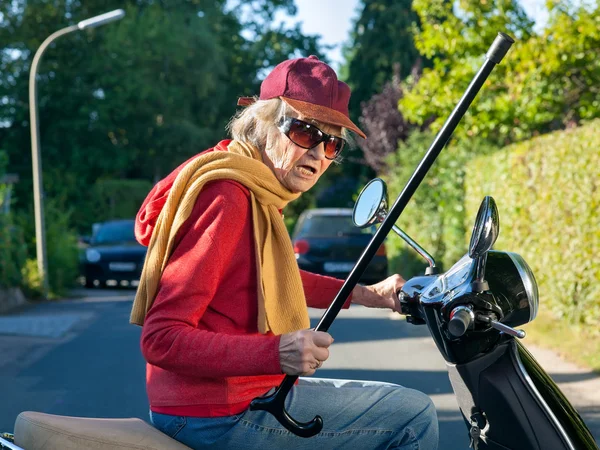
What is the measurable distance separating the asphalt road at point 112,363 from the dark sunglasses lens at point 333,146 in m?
3.38

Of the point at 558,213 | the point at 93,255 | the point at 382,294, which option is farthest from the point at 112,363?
the point at 93,255

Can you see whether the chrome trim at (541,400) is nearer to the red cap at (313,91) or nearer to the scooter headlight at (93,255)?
the red cap at (313,91)

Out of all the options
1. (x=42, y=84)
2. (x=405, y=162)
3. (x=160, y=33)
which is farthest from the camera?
(x=160, y=33)

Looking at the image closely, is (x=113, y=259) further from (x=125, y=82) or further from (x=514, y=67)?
(x=125, y=82)

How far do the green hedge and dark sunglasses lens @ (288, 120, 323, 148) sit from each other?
23.3ft

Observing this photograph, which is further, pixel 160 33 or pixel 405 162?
pixel 160 33

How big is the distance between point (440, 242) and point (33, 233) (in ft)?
29.5

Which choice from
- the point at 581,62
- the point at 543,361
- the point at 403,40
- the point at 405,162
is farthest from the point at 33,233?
the point at 403,40

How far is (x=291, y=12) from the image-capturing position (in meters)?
54.2

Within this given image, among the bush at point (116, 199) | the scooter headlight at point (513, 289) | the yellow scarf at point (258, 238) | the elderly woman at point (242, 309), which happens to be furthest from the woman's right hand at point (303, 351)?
the bush at point (116, 199)

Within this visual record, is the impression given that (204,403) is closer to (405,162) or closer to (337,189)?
(405,162)

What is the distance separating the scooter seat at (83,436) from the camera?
2.28m

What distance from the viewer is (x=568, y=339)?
970cm

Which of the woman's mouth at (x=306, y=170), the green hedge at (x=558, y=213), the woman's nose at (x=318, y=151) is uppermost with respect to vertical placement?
the woman's nose at (x=318, y=151)
